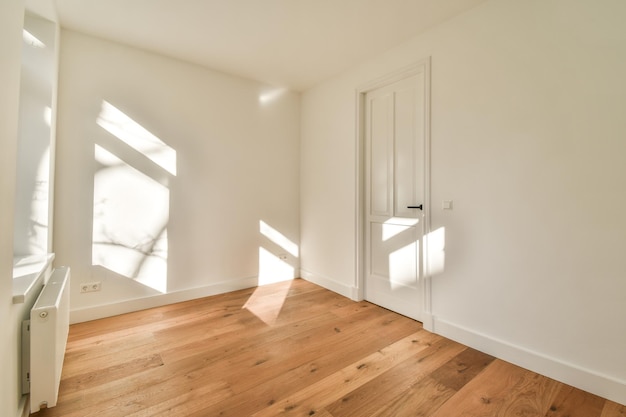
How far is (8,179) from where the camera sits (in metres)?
1.25

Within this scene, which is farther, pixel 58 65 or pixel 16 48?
pixel 58 65

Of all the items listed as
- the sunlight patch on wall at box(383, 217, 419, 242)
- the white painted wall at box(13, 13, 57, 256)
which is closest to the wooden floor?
the sunlight patch on wall at box(383, 217, 419, 242)

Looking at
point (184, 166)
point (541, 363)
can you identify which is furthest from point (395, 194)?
point (184, 166)

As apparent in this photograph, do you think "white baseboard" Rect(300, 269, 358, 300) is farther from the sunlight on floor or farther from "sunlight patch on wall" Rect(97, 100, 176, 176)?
"sunlight patch on wall" Rect(97, 100, 176, 176)

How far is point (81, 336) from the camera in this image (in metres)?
2.43

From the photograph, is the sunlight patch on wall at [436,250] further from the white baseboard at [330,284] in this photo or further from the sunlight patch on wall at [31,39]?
the sunlight patch on wall at [31,39]

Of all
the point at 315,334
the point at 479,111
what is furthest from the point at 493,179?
the point at 315,334

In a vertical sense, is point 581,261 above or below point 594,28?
below

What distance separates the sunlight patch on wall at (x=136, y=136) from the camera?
9.17 ft

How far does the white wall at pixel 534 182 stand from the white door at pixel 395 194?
225 mm

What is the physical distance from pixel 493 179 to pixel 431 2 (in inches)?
57.7

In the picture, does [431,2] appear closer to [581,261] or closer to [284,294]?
[581,261]

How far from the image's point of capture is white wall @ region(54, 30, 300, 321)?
8.72ft

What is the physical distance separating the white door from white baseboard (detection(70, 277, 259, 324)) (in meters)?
1.63
